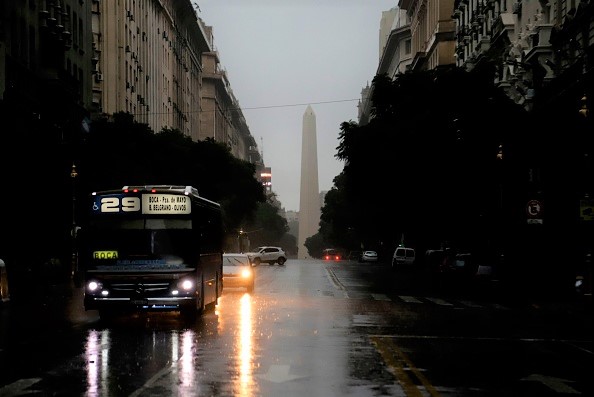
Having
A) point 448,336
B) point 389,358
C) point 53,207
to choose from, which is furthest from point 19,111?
point 389,358

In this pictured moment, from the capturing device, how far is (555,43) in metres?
54.8

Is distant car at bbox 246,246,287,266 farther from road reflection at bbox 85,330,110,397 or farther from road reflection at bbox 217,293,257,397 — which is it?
road reflection at bbox 85,330,110,397

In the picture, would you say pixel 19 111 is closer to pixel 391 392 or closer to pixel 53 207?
pixel 53 207

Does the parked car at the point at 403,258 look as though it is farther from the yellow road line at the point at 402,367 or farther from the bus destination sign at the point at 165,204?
the yellow road line at the point at 402,367

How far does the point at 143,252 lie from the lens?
82.3 ft

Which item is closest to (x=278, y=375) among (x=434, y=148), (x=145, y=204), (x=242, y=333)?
(x=242, y=333)

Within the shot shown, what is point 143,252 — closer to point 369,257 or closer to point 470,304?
point 470,304

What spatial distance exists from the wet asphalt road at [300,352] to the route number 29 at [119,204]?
2473 millimetres

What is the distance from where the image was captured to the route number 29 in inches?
1003

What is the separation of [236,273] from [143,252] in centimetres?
1813

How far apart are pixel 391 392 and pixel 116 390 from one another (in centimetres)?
305

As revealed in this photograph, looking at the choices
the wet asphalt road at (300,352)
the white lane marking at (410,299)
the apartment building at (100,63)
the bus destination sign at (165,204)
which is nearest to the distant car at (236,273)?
the white lane marking at (410,299)

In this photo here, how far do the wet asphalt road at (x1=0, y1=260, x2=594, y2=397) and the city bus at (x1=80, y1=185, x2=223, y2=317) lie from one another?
22.9 inches

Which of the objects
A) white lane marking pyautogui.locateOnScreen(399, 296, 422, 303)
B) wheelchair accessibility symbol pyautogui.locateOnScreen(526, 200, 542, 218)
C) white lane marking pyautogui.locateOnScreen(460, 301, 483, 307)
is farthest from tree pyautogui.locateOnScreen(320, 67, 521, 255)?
white lane marking pyautogui.locateOnScreen(460, 301, 483, 307)
